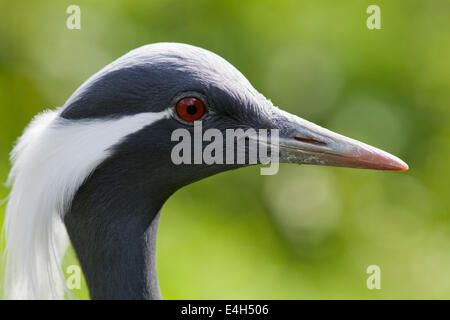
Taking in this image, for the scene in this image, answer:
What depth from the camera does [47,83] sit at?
18.9 feet

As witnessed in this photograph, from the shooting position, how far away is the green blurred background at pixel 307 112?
5.47 m

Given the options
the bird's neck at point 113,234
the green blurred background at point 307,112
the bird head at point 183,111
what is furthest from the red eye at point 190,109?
the green blurred background at point 307,112

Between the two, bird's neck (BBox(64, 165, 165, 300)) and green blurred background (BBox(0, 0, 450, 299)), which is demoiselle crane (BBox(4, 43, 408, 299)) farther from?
green blurred background (BBox(0, 0, 450, 299))

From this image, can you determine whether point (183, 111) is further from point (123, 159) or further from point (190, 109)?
point (123, 159)

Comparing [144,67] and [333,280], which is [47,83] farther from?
[144,67]

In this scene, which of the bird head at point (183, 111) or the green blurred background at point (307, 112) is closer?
the bird head at point (183, 111)

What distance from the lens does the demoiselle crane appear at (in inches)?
95.9

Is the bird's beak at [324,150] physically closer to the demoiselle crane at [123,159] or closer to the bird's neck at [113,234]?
the demoiselle crane at [123,159]

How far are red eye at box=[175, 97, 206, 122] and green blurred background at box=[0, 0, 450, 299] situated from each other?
9.20 feet

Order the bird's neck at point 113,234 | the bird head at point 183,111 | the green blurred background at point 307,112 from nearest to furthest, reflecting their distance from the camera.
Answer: the bird head at point 183,111, the bird's neck at point 113,234, the green blurred background at point 307,112

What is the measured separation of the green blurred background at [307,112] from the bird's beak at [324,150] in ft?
8.92

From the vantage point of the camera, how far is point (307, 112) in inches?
233

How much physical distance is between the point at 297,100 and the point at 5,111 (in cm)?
254
